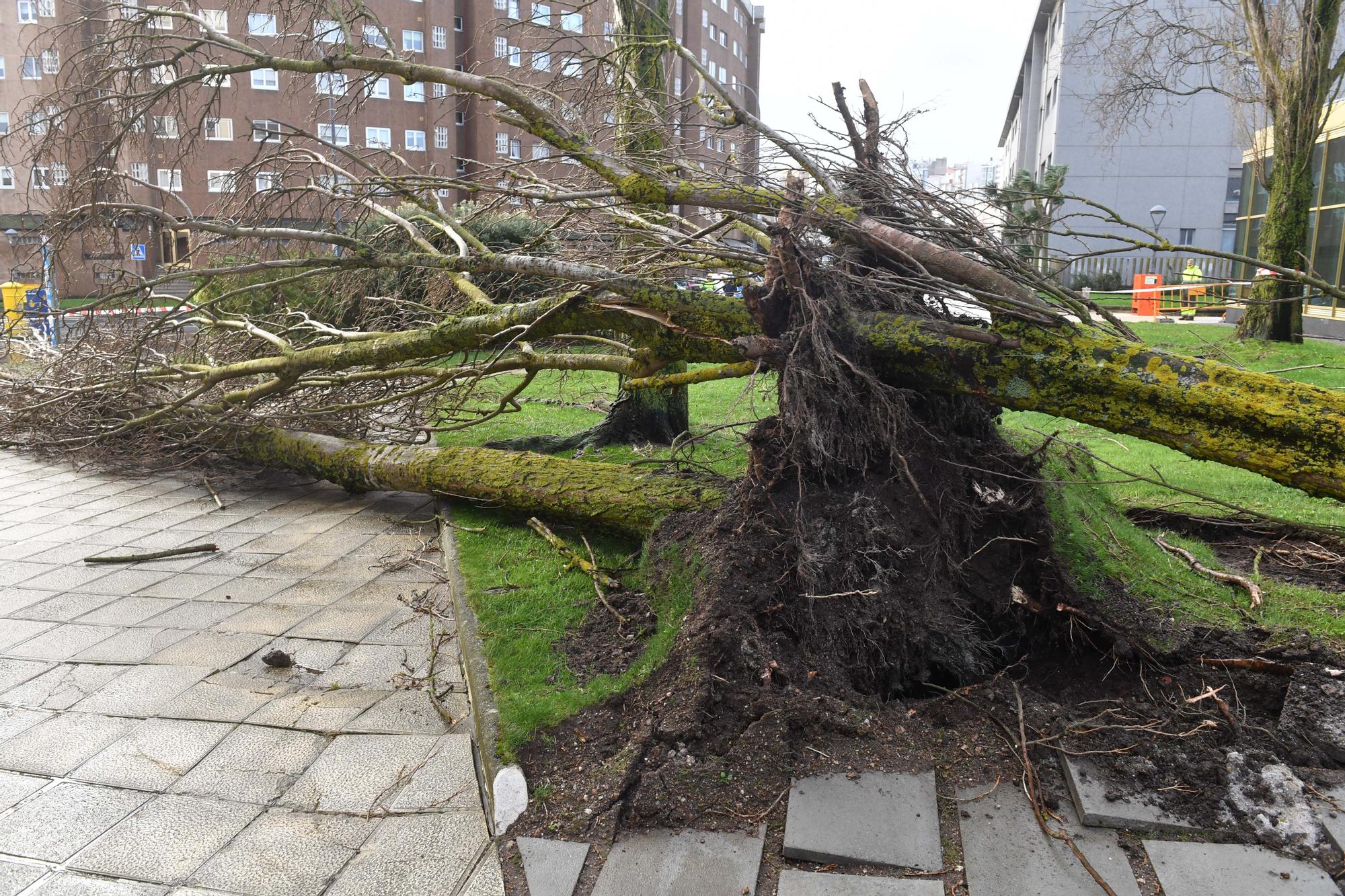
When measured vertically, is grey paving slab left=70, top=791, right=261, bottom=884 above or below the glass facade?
below

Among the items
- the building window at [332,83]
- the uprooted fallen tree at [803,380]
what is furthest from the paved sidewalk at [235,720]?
the building window at [332,83]

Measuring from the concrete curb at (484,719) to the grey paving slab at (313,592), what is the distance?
659 millimetres

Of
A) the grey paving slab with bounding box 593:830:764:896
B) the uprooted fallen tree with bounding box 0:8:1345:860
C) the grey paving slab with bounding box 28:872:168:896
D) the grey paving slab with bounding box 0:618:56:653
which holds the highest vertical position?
the uprooted fallen tree with bounding box 0:8:1345:860

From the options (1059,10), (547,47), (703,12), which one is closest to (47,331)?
(547,47)

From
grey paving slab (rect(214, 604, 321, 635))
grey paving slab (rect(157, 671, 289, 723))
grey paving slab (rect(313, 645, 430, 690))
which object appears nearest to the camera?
grey paving slab (rect(157, 671, 289, 723))

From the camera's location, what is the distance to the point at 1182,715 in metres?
3.07

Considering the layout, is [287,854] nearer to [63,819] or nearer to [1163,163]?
[63,819]

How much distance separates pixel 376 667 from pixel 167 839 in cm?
133

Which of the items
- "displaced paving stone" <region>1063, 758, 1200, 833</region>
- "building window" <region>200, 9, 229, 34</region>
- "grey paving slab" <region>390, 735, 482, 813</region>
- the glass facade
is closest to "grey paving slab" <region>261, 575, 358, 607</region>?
"grey paving slab" <region>390, 735, 482, 813</region>

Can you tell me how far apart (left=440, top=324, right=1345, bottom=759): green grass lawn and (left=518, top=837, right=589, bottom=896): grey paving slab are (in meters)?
0.46

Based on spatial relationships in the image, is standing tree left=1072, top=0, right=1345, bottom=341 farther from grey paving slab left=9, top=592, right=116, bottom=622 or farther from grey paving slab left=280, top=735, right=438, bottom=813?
grey paving slab left=9, top=592, right=116, bottom=622

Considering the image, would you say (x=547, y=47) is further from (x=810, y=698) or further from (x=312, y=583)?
(x=810, y=698)

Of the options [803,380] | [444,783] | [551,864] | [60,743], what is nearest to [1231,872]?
[551,864]

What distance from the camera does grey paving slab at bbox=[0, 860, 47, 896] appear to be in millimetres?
2660
